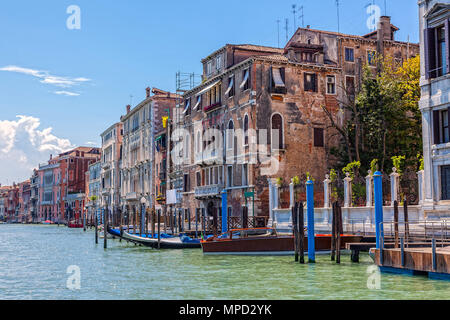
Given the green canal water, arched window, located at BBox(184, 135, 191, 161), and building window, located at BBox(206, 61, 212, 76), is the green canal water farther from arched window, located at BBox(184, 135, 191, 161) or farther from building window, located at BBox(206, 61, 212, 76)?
arched window, located at BBox(184, 135, 191, 161)

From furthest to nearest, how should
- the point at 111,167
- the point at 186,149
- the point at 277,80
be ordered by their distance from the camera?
1. the point at 111,167
2. the point at 186,149
3. the point at 277,80

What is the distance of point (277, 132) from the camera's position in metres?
29.5

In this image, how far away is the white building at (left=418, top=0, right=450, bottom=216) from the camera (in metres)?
18.6

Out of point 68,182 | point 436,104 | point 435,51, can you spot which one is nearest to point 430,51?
point 435,51

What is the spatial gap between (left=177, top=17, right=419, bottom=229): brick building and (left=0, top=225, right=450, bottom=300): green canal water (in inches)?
387

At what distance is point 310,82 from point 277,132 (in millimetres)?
3279

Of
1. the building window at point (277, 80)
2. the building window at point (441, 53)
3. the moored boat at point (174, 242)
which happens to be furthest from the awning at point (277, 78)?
the building window at point (441, 53)

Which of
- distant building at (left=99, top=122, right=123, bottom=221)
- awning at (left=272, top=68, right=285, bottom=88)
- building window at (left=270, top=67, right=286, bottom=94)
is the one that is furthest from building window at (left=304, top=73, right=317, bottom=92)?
distant building at (left=99, top=122, right=123, bottom=221)

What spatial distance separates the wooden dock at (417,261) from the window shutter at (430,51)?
303 inches

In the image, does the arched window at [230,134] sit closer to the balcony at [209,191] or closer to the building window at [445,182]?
the balcony at [209,191]

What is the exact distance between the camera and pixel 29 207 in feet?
348

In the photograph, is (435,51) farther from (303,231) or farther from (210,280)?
(210,280)

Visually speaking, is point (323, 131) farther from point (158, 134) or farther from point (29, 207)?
point (29, 207)
